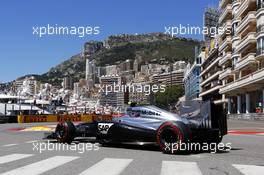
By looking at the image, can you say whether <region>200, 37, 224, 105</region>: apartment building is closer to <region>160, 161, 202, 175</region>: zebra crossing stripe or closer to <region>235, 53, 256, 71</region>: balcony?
<region>235, 53, 256, 71</region>: balcony

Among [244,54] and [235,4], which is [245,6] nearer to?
[244,54]

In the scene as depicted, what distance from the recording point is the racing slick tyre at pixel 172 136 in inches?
407

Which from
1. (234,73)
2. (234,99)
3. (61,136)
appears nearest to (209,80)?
(234,99)

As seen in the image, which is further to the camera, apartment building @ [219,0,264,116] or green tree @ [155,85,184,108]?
green tree @ [155,85,184,108]

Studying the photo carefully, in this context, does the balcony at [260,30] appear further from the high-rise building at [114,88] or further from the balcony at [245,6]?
the high-rise building at [114,88]

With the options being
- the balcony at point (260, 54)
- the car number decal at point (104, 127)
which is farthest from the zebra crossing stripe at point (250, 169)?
the balcony at point (260, 54)

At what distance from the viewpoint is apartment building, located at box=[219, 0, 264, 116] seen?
179 ft

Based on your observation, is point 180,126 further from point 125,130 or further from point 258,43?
point 258,43

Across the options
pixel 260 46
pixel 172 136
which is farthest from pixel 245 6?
pixel 172 136

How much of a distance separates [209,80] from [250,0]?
50474 mm

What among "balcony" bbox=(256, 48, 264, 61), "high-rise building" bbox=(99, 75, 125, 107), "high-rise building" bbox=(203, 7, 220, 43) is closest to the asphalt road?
"balcony" bbox=(256, 48, 264, 61)

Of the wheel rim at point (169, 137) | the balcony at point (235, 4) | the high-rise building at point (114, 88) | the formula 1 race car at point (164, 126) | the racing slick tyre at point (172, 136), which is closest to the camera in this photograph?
the racing slick tyre at point (172, 136)

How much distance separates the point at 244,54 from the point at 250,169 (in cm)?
5908

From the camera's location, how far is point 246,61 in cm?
5919
